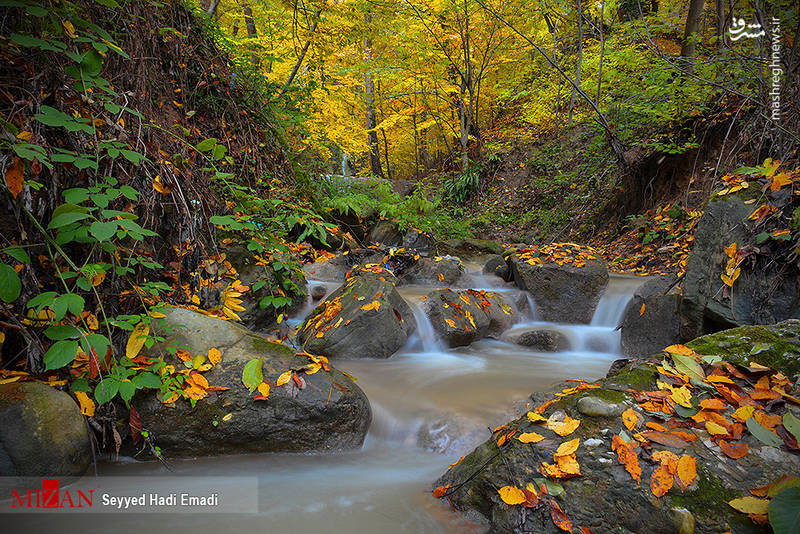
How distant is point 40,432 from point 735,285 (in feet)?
15.3

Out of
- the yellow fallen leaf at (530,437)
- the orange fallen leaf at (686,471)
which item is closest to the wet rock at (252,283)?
the yellow fallen leaf at (530,437)

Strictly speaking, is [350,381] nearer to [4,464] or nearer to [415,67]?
[4,464]

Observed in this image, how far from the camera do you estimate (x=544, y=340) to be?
191 inches

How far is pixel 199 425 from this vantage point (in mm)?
2270

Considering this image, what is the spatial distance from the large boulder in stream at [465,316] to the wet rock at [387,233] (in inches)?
137

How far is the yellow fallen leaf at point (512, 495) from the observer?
5.24 ft

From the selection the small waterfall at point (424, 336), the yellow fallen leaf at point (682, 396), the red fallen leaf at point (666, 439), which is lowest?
the small waterfall at point (424, 336)

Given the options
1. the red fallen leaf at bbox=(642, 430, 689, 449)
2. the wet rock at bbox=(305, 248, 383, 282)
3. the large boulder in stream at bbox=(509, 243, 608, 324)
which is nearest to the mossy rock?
the red fallen leaf at bbox=(642, 430, 689, 449)

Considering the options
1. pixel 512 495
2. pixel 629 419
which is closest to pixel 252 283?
pixel 512 495

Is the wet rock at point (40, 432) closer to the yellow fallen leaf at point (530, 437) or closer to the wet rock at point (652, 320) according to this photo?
the yellow fallen leaf at point (530, 437)

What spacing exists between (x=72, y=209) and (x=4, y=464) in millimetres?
1159

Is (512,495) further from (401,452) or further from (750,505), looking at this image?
(401,452)

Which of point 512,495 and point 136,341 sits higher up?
point 136,341

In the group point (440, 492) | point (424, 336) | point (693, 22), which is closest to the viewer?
point (440, 492)
